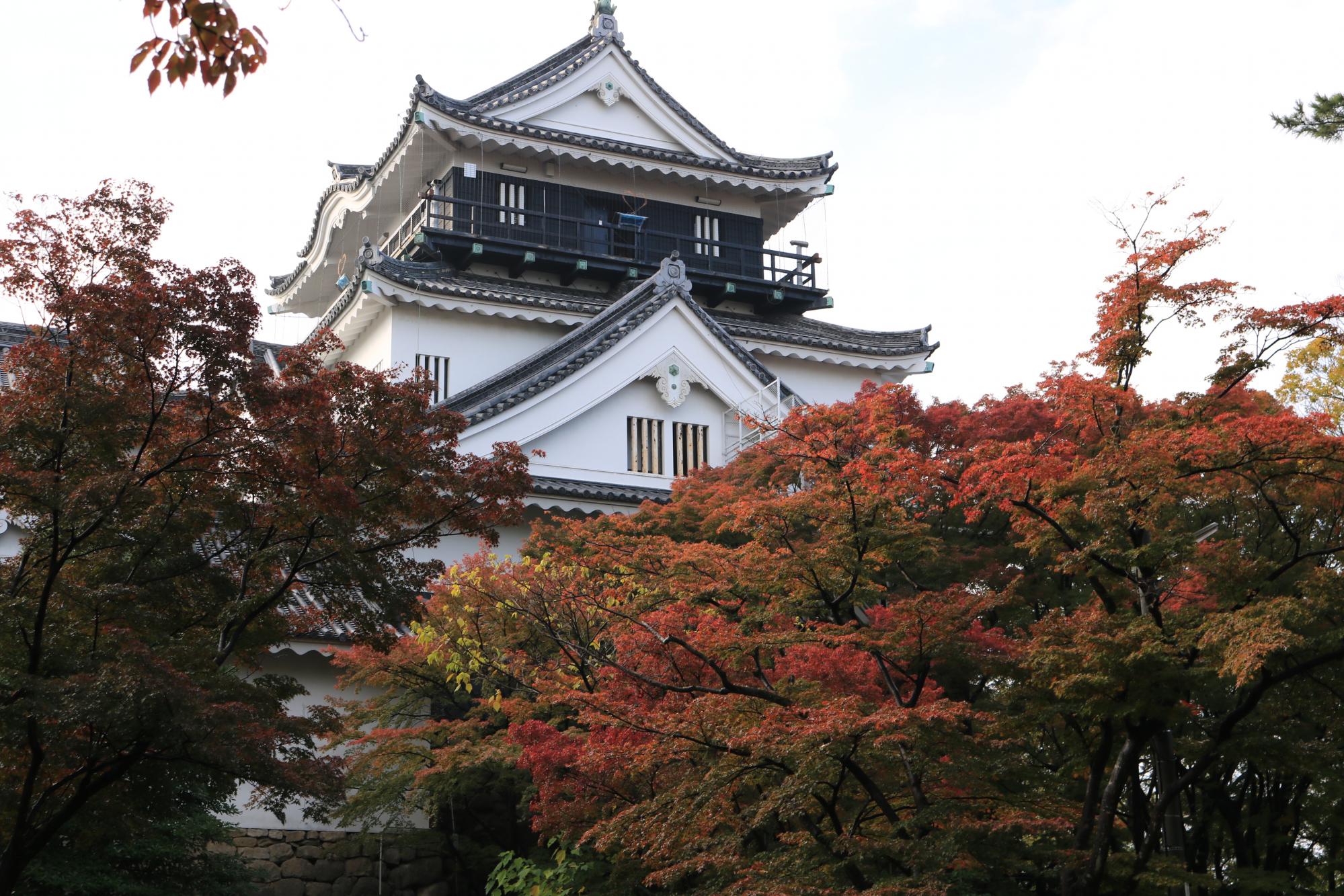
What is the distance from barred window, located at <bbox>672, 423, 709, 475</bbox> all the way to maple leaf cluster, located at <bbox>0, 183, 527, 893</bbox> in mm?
14264

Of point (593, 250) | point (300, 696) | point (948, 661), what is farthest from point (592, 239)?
point (948, 661)

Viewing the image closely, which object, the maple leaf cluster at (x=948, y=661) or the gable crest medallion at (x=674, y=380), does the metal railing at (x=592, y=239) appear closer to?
the gable crest medallion at (x=674, y=380)

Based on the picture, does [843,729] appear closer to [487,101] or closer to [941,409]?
[941,409]

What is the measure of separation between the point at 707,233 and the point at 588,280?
368 cm

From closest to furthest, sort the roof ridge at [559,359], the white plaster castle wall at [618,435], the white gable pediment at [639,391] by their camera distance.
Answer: the roof ridge at [559,359] → the white gable pediment at [639,391] → the white plaster castle wall at [618,435]

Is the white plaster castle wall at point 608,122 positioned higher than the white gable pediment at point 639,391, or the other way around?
the white plaster castle wall at point 608,122

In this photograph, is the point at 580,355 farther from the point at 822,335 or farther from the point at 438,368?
the point at 822,335

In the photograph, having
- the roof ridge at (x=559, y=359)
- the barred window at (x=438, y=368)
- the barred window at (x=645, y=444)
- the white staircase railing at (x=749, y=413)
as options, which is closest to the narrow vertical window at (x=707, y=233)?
the roof ridge at (x=559, y=359)

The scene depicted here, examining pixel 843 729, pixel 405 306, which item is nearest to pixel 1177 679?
pixel 843 729

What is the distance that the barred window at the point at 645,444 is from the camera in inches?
1025

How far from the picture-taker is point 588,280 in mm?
31219

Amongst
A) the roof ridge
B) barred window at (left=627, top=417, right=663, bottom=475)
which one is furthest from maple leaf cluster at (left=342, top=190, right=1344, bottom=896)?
barred window at (left=627, top=417, right=663, bottom=475)

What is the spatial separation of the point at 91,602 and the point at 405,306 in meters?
17.9

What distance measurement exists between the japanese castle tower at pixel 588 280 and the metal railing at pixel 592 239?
56 mm
